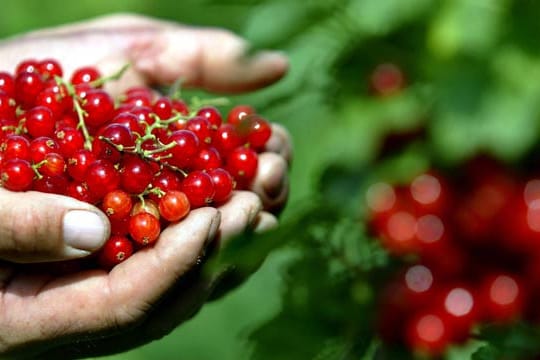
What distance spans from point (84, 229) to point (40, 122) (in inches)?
10.7

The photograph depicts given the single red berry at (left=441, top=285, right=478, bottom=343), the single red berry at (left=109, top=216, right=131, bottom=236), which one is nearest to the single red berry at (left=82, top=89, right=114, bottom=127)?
the single red berry at (left=109, top=216, right=131, bottom=236)

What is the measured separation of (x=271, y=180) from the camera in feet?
5.25

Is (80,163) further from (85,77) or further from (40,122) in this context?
(85,77)

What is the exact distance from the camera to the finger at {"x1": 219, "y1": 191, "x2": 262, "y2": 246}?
1345mm

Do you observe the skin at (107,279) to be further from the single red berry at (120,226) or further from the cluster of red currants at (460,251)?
the cluster of red currants at (460,251)

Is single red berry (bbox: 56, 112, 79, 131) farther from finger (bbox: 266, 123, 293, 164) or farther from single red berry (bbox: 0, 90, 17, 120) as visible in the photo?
finger (bbox: 266, 123, 293, 164)

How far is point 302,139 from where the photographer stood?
43.9 inches

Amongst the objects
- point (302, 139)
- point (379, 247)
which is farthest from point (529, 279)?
point (302, 139)

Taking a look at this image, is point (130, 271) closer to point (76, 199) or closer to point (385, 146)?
point (76, 199)

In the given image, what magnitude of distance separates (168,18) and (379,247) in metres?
3.22

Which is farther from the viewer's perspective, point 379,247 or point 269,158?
point 269,158

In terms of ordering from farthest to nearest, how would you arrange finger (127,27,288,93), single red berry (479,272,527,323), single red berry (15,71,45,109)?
finger (127,27,288,93) < single red berry (15,71,45,109) < single red berry (479,272,527,323)

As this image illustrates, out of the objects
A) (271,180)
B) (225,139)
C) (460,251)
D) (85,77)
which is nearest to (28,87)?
(85,77)

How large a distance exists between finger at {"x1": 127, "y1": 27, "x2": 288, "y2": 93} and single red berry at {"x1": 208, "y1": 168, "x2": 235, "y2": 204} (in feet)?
1.99
